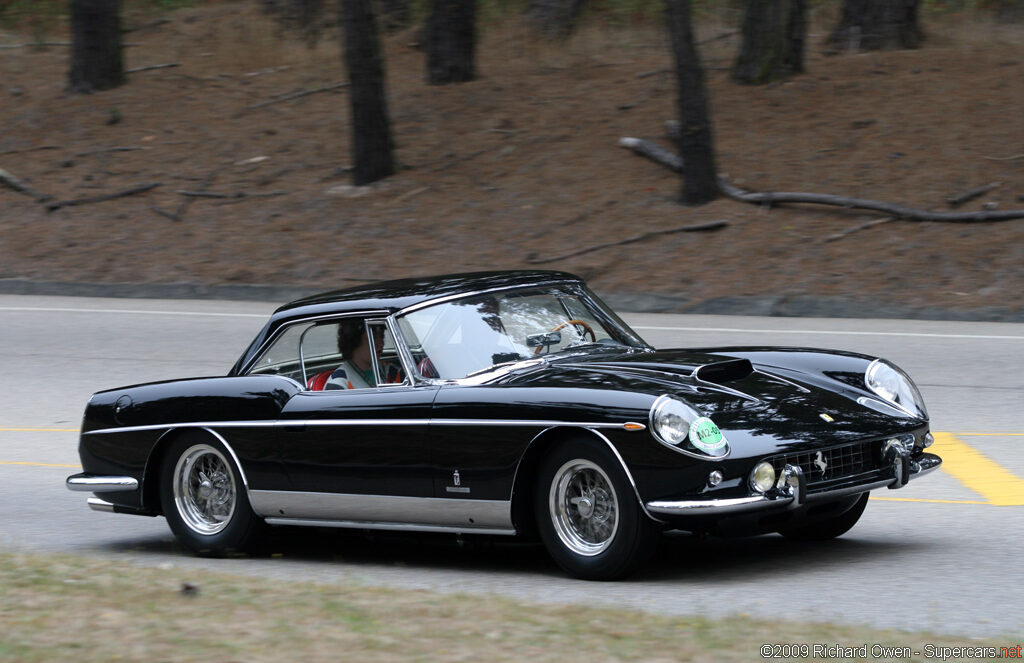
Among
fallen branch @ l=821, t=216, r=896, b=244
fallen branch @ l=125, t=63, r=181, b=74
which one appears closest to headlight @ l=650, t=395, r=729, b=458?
fallen branch @ l=821, t=216, r=896, b=244

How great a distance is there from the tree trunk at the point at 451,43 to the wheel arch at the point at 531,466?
66.9 feet

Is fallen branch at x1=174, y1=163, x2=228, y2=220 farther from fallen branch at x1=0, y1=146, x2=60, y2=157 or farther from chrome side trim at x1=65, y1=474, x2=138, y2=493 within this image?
chrome side trim at x1=65, y1=474, x2=138, y2=493

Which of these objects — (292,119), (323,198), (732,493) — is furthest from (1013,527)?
(292,119)

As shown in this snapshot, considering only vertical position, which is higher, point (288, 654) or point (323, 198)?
point (323, 198)

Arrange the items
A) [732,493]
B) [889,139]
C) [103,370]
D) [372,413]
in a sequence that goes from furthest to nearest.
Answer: [889,139] → [103,370] → [372,413] → [732,493]

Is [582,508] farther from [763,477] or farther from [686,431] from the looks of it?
[763,477]

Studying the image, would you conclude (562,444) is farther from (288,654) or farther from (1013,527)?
(1013,527)

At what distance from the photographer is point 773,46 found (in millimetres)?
23922

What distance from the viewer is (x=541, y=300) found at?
7.30m

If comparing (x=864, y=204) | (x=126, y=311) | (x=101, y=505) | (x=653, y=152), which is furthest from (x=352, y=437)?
(x=653, y=152)

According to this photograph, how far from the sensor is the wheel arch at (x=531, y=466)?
5969mm

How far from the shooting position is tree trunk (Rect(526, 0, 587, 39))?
27797 millimetres

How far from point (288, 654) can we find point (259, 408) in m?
2.76

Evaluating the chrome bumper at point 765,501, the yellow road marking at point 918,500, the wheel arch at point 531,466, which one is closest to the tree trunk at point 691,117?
the yellow road marking at point 918,500
